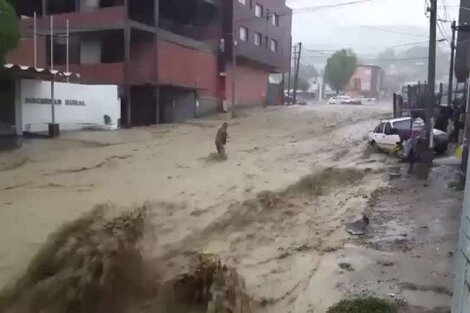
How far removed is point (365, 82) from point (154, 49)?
59.7 m

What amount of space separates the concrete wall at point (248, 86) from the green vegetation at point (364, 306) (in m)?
33.6

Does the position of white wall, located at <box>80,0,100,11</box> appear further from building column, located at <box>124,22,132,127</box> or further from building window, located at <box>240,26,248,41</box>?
building window, located at <box>240,26,248,41</box>

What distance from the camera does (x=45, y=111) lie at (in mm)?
22547

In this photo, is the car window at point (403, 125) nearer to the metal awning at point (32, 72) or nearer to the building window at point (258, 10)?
the metal awning at point (32, 72)

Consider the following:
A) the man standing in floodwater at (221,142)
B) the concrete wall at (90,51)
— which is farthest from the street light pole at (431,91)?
the concrete wall at (90,51)

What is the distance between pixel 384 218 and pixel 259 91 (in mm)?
37247

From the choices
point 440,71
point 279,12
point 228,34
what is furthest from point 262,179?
point 440,71

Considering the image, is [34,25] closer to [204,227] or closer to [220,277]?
[204,227]

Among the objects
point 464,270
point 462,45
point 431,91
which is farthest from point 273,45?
point 464,270

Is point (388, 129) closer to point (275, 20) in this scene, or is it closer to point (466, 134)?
point (466, 134)

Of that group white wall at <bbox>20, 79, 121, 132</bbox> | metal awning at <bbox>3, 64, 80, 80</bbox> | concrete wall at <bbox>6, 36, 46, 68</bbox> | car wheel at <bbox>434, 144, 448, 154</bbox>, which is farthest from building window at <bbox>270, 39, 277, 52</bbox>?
car wheel at <bbox>434, 144, 448, 154</bbox>

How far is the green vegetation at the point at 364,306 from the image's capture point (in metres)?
6.53

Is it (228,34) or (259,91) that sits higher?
(228,34)

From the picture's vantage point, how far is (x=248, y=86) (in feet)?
150
